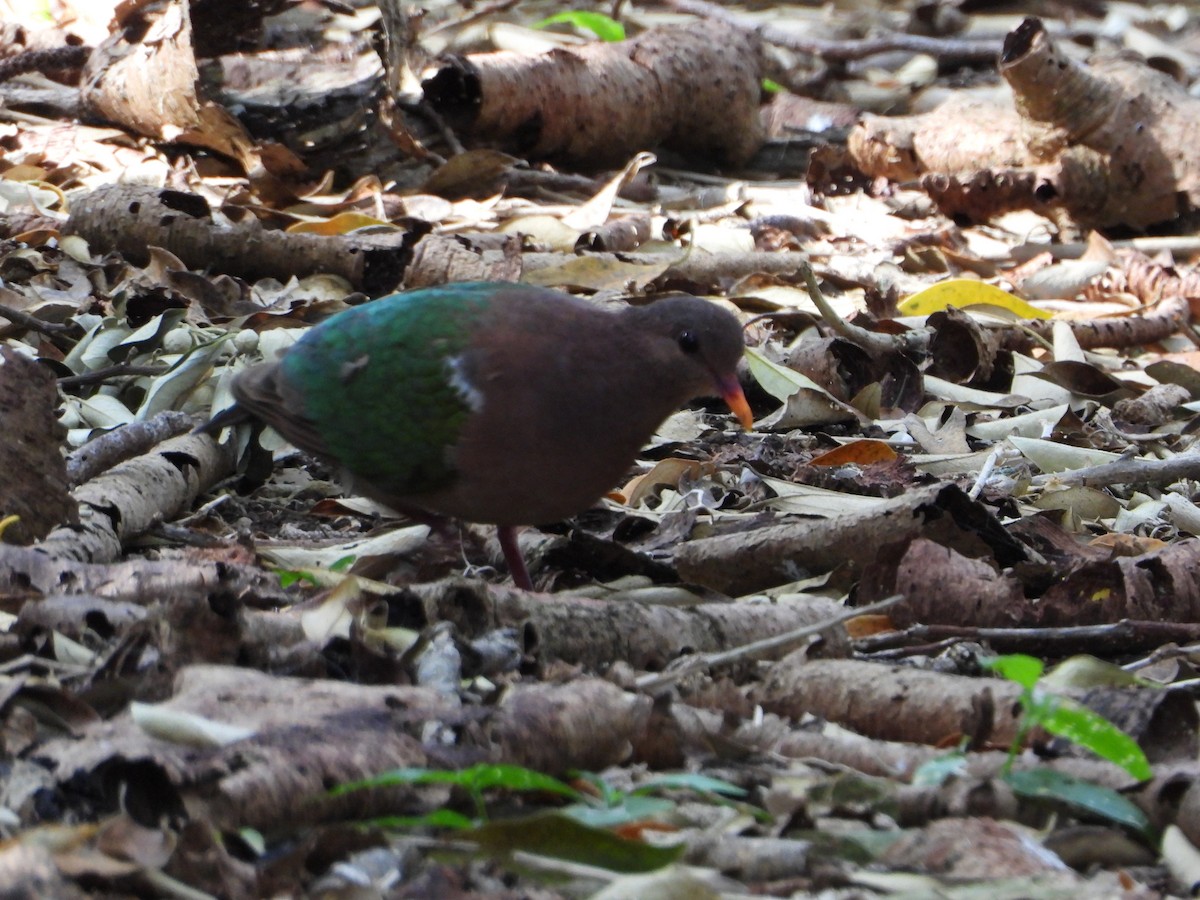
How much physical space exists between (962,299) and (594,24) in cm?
425

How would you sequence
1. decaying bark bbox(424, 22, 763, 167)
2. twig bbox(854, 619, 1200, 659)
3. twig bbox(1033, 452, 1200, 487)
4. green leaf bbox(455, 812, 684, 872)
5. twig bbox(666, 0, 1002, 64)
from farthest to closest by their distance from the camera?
twig bbox(666, 0, 1002, 64)
decaying bark bbox(424, 22, 763, 167)
twig bbox(1033, 452, 1200, 487)
twig bbox(854, 619, 1200, 659)
green leaf bbox(455, 812, 684, 872)

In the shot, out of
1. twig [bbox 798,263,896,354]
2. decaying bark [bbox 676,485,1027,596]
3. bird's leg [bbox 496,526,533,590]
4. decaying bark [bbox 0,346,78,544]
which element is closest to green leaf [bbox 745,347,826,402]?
twig [bbox 798,263,896,354]

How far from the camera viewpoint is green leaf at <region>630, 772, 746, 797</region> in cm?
230

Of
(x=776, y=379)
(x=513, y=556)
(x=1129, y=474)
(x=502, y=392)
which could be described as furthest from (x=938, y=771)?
(x=776, y=379)

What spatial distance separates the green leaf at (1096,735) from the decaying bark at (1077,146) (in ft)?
19.2

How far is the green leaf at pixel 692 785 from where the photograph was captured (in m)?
2.30

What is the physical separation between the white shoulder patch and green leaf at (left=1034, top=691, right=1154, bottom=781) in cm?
159

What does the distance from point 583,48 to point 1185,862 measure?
6803mm

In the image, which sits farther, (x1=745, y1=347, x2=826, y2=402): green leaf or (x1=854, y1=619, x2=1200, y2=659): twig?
(x1=745, y1=347, x2=826, y2=402): green leaf

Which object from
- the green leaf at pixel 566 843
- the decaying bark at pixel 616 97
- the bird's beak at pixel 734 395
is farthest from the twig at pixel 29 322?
the decaying bark at pixel 616 97

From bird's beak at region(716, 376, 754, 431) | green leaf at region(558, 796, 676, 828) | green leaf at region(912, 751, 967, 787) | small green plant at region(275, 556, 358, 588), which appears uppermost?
green leaf at region(558, 796, 676, 828)

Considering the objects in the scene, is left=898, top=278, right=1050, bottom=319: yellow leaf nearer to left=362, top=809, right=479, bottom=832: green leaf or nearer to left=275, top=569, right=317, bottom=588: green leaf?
left=275, top=569, right=317, bottom=588: green leaf

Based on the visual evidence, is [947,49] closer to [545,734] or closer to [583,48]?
[583,48]

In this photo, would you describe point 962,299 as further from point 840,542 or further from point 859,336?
point 840,542
